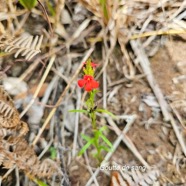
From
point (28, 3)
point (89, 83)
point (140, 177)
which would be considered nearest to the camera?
point (89, 83)

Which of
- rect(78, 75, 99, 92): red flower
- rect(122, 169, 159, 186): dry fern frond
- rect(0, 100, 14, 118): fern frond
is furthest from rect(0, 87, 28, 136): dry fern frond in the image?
rect(122, 169, 159, 186): dry fern frond

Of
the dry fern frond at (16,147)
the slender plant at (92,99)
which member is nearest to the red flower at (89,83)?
the slender plant at (92,99)

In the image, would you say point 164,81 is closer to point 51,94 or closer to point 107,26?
point 107,26

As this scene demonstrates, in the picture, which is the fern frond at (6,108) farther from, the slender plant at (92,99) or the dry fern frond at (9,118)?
the slender plant at (92,99)

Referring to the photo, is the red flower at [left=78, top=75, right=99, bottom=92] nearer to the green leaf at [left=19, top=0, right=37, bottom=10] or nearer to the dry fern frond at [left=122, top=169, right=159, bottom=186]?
the dry fern frond at [left=122, top=169, right=159, bottom=186]

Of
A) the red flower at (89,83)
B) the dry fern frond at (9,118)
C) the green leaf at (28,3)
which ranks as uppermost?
the green leaf at (28,3)

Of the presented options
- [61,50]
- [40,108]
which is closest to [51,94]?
[40,108]

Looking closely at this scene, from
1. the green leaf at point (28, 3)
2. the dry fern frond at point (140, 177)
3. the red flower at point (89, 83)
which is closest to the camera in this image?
the red flower at point (89, 83)

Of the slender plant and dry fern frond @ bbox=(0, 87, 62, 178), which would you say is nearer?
the slender plant

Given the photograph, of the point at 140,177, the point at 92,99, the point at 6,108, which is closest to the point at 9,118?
the point at 6,108

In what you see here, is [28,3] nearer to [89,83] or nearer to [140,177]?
[89,83]

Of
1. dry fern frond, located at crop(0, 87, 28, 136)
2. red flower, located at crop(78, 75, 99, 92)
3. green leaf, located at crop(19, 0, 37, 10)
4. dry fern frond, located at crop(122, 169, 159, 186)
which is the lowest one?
dry fern frond, located at crop(122, 169, 159, 186)
